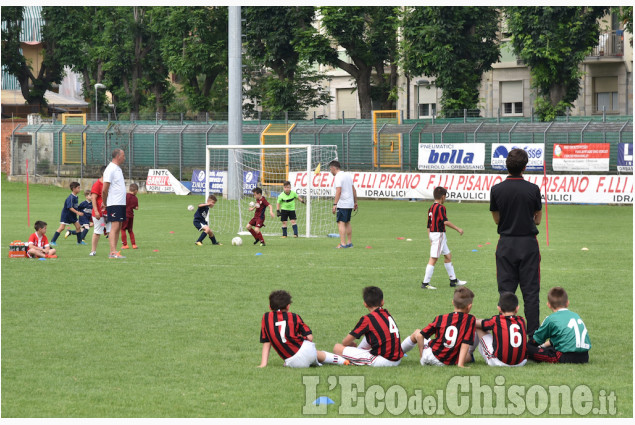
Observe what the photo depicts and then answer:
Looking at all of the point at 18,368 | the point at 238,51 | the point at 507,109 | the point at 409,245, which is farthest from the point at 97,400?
the point at 507,109

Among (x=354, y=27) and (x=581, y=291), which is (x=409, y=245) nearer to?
(x=581, y=291)

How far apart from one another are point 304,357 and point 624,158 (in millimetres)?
29885

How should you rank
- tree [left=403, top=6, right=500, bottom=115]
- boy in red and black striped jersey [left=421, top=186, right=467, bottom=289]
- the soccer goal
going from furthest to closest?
1. tree [left=403, top=6, right=500, bottom=115]
2. the soccer goal
3. boy in red and black striped jersey [left=421, top=186, right=467, bottom=289]

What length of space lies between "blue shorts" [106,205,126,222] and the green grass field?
0.81 metres

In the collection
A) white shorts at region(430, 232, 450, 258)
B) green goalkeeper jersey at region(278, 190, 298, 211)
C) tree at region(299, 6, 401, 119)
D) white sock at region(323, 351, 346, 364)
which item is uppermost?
tree at region(299, 6, 401, 119)

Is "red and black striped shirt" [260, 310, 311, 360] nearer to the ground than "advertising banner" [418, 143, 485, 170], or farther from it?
nearer to the ground

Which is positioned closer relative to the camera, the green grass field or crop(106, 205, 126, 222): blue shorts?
the green grass field

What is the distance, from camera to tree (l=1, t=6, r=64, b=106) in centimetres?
6481

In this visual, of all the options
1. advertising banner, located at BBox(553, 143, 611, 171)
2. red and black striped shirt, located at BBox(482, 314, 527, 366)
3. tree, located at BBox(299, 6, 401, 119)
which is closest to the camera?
red and black striped shirt, located at BBox(482, 314, 527, 366)

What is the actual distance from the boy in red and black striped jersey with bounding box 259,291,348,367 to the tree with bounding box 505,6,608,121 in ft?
114

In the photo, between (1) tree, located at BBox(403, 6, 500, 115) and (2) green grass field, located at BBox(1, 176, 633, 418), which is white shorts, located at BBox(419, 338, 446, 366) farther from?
(1) tree, located at BBox(403, 6, 500, 115)

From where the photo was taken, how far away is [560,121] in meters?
39.4

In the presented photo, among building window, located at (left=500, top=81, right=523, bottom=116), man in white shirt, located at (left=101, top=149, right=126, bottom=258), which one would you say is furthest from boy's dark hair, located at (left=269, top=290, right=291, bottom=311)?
building window, located at (left=500, top=81, right=523, bottom=116)

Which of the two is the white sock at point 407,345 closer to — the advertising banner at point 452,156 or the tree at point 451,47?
the advertising banner at point 452,156
